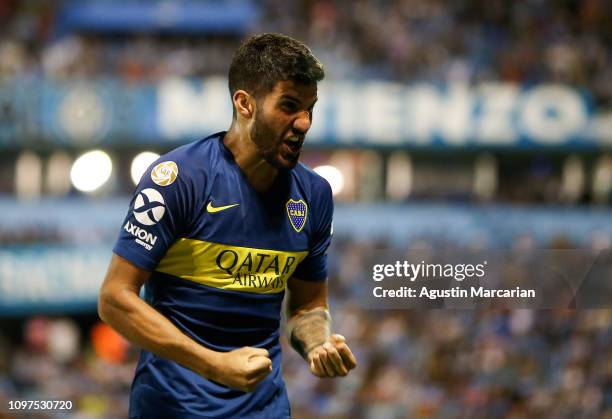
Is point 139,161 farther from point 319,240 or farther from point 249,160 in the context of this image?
point 249,160

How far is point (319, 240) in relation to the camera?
283cm

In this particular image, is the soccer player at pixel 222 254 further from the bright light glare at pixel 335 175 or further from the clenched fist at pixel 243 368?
the bright light glare at pixel 335 175

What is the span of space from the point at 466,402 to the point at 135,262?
6.57 metres

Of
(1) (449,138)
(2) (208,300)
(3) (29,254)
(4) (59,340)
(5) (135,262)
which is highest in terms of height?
(5) (135,262)

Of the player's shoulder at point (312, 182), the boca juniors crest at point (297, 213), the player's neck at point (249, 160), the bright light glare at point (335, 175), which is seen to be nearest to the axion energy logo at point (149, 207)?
the player's neck at point (249, 160)

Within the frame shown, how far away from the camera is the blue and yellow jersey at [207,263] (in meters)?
2.39

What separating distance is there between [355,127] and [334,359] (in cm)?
1335

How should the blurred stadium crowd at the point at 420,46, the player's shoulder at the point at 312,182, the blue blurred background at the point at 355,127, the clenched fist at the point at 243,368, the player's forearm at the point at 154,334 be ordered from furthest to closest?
the blurred stadium crowd at the point at 420,46
the blue blurred background at the point at 355,127
the player's shoulder at the point at 312,182
the player's forearm at the point at 154,334
the clenched fist at the point at 243,368

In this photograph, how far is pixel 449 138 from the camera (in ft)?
51.2

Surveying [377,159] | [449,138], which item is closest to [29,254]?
[377,159]

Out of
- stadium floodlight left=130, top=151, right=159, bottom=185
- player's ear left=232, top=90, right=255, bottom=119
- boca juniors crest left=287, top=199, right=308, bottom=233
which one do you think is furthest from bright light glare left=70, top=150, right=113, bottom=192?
player's ear left=232, top=90, right=255, bottom=119

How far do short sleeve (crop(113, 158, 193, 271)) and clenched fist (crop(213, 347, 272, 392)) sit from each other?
0.33m

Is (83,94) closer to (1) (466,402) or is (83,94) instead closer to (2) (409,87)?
(2) (409,87)

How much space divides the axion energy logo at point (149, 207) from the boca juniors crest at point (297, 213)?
44cm
